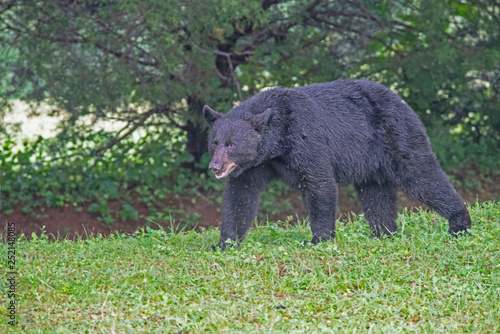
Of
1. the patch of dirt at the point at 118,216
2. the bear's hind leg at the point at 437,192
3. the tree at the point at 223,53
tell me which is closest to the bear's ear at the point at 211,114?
the bear's hind leg at the point at 437,192

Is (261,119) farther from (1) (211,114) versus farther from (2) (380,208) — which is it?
(2) (380,208)

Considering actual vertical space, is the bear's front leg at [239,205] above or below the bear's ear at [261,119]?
below

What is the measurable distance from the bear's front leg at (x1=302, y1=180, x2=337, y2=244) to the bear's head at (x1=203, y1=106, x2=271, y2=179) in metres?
0.58

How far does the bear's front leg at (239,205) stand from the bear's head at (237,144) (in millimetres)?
243

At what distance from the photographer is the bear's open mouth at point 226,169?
20.0 feet

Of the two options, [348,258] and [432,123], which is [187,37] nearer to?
[432,123]

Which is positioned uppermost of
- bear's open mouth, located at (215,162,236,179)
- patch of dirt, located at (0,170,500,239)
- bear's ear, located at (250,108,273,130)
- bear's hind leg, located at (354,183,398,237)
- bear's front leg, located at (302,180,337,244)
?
bear's ear, located at (250,108,273,130)

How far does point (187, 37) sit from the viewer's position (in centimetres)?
992

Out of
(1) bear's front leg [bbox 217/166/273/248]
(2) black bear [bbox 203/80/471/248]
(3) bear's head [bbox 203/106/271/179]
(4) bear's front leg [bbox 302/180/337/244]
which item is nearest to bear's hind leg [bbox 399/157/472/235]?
(2) black bear [bbox 203/80/471/248]

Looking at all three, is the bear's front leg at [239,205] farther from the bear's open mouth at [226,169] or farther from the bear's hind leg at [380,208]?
the bear's hind leg at [380,208]

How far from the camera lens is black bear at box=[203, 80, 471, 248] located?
625 centimetres

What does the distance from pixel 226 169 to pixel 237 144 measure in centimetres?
24

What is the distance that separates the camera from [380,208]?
696 centimetres

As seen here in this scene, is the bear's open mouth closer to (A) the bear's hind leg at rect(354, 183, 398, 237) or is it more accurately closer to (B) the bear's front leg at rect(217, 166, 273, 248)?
(B) the bear's front leg at rect(217, 166, 273, 248)
